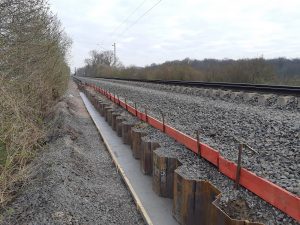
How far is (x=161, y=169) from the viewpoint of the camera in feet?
21.8

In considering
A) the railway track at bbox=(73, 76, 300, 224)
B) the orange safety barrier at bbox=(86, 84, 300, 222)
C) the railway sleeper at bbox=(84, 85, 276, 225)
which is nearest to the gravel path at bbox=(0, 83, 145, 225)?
the railway sleeper at bbox=(84, 85, 276, 225)

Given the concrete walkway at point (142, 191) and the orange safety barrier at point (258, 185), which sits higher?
the orange safety barrier at point (258, 185)

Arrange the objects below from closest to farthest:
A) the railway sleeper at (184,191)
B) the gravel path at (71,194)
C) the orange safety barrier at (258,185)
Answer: the orange safety barrier at (258,185)
the railway sleeper at (184,191)
the gravel path at (71,194)

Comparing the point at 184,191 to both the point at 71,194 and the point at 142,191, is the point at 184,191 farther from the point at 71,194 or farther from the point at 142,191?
the point at 142,191

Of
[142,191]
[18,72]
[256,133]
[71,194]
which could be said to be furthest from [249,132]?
[18,72]

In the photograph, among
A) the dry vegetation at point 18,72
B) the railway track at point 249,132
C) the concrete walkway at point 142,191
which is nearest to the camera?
the railway track at point 249,132

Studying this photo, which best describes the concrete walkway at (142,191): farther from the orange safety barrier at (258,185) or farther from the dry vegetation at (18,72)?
the dry vegetation at (18,72)

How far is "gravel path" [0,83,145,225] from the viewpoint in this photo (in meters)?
5.32

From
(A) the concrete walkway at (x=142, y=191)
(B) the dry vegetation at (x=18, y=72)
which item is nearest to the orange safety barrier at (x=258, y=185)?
(A) the concrete walkway at (x=142, y=191)

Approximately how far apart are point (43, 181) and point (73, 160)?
5.49ft

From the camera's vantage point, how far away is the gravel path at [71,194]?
5316 mm

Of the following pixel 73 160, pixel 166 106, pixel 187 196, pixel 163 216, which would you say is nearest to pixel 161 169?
pixel 163 216

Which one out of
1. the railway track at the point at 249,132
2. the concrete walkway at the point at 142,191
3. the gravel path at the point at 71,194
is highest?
the railway track at the point at 249,132

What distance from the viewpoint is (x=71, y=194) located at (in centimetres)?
607
